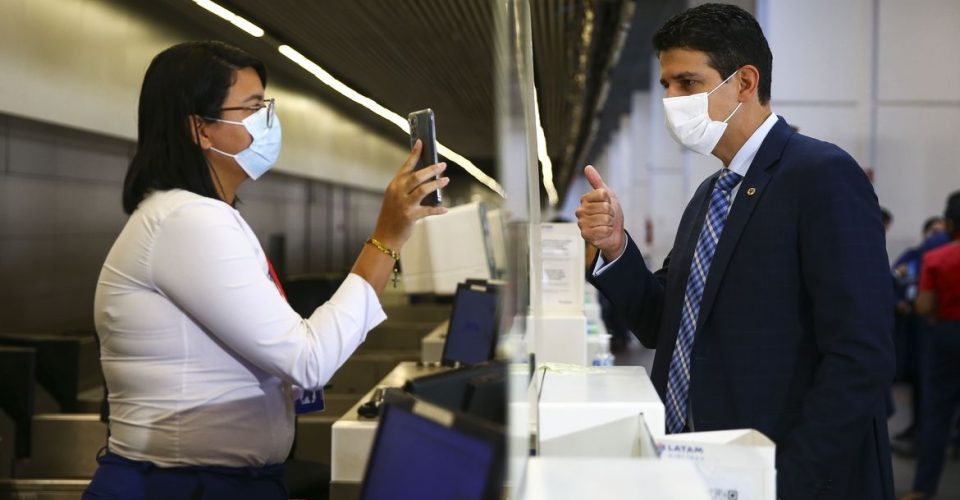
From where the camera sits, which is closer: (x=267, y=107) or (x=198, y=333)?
(x=198, y=333)

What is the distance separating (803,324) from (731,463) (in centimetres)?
47

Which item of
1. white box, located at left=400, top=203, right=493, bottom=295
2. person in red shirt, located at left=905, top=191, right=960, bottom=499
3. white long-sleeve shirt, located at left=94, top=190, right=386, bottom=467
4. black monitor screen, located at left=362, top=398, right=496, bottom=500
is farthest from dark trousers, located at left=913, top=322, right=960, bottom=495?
black monitor screen, located at left=362, top=398, right=496, bottom=500

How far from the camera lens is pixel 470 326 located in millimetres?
3812

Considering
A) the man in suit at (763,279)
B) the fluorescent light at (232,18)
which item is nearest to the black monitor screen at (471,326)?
the man in suit at (763,279)

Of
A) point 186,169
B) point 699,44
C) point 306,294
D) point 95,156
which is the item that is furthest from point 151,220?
point 95,156

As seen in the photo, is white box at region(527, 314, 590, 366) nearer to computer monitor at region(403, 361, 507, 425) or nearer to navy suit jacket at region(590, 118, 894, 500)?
navy suit jacket at region(590, 118, 894, 500)

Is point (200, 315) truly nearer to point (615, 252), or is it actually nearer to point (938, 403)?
point (615, 252)

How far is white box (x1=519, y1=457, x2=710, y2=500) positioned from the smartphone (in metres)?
0.61

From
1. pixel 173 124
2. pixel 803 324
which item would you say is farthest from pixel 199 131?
pixel 803 324

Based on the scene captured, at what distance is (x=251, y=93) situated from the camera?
168 cm

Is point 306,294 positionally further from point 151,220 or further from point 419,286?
point 151,220

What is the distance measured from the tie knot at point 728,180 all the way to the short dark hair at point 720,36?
161mm

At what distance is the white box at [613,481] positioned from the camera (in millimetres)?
1019

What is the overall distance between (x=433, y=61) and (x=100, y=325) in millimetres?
9691
